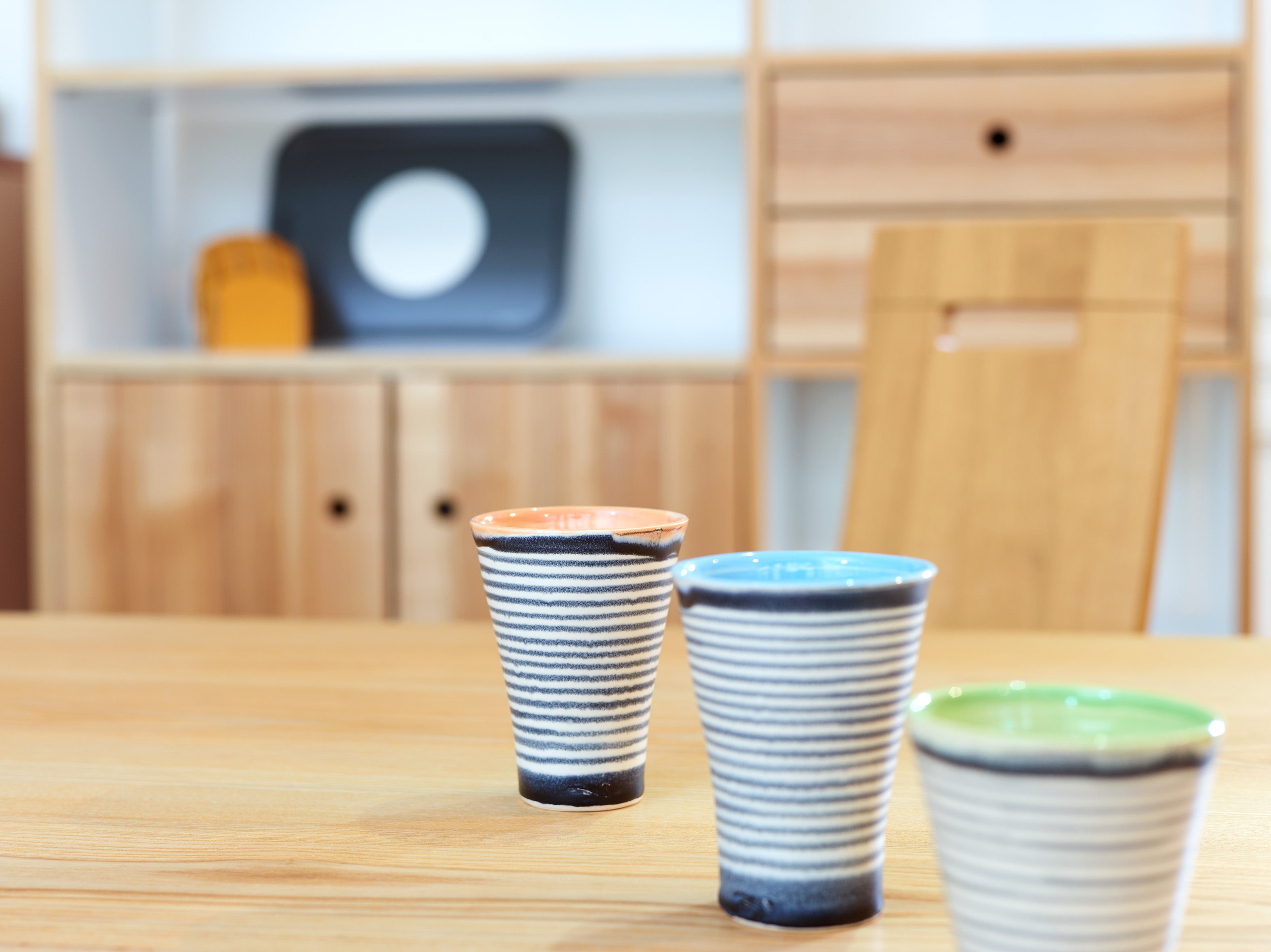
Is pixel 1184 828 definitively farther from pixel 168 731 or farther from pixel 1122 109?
pixel 1122 109

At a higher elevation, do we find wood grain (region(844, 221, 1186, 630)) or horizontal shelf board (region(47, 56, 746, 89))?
horizontal shelf board (region(47, 56, 746, 89))

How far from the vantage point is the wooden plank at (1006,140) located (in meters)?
1.91

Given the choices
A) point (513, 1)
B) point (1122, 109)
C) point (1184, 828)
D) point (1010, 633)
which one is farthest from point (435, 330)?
point (1184, 828)

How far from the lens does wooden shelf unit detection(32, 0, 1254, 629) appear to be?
1901 mm

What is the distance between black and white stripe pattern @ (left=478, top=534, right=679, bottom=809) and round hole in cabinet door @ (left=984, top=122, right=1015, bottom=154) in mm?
1651

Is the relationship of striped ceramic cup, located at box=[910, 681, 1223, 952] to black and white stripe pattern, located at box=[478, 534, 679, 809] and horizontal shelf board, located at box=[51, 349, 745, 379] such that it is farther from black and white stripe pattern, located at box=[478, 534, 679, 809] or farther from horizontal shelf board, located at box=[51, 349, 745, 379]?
horizontal shelf board, located at box=[51, 349, 745, 379]

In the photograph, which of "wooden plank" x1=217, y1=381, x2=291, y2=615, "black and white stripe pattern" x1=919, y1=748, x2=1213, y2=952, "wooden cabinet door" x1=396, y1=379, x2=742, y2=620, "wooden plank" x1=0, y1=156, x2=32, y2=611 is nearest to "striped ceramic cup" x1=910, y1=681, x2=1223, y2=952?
"black and white stripe pattern" x1=919, y1=748, x2=1213, y2=952

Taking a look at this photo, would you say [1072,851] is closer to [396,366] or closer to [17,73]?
[396,366]

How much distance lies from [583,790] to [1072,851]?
0.23 m

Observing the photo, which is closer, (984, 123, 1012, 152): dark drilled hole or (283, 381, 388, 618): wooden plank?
(984, 123, 1012, 152): dark drilled hole

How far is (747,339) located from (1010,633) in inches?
46.5

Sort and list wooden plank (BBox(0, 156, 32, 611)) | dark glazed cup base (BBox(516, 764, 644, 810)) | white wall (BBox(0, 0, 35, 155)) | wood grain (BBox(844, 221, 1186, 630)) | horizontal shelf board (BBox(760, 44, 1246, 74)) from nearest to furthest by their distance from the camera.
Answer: dark glazed cup base (BBox(516, 764, 644, 810)) → wood grain (BBox(844, 221, 1186, 630)) → horizontal shelf board (BBox(760, 44, 1246, 74)) → wooden plank (BBox(0, 156, 32, 611)) → white wall (BBox(0, 0, 35, 155))

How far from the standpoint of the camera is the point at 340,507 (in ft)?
6.80

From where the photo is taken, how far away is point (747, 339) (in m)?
1.99
